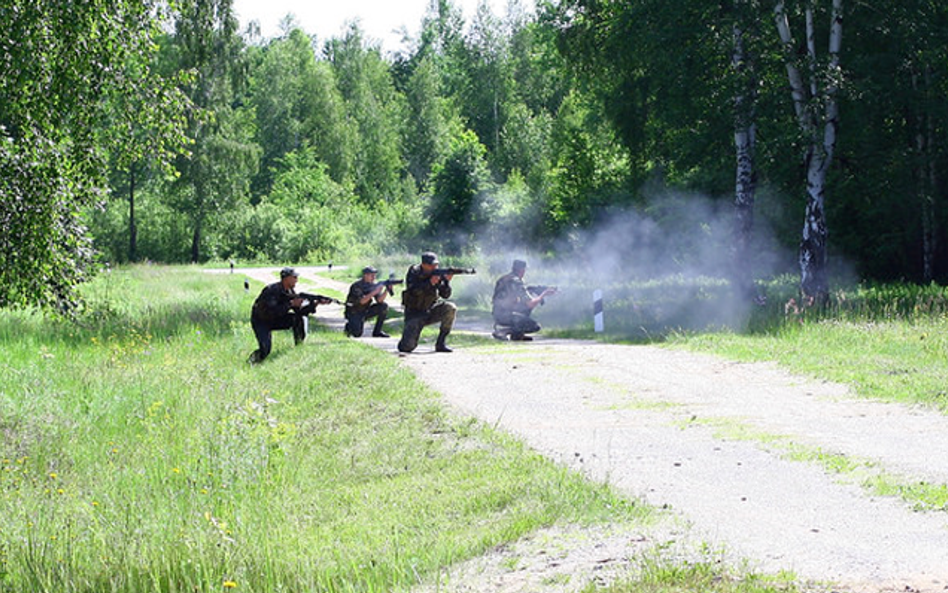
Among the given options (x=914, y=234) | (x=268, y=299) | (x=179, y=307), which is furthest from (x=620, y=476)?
(x=914, y=234)

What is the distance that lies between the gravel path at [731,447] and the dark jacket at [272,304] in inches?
132

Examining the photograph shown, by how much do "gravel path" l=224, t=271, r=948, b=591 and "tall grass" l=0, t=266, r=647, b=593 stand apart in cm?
51

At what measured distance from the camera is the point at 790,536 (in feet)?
19.6

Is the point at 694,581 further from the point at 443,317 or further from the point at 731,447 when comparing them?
the point at 443,317

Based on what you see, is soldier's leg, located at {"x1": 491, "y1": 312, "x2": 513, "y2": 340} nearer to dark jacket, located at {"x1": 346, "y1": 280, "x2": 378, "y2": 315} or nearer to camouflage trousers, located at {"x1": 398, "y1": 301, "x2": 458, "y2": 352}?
dark jacket, located at {"x1": 346, "y1": 280, "x2": 378, "y2": 315}

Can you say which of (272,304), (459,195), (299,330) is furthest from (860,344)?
(459,195)

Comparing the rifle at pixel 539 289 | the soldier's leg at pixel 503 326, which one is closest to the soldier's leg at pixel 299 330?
the soldier's leg at pixel 503 326

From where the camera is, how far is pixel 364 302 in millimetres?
20688

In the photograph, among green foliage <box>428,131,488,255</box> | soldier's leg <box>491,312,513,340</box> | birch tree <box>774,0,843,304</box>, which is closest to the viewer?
soldier's leg <box>491,312,513,340</box>

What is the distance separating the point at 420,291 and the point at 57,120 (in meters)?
6.18

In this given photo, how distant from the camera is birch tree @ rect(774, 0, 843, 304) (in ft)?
70.4

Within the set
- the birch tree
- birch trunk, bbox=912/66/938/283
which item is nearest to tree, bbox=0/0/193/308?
the birch tree

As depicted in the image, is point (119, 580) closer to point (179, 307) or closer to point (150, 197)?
point (179, 307)

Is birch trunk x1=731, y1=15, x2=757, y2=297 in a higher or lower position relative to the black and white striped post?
higher
